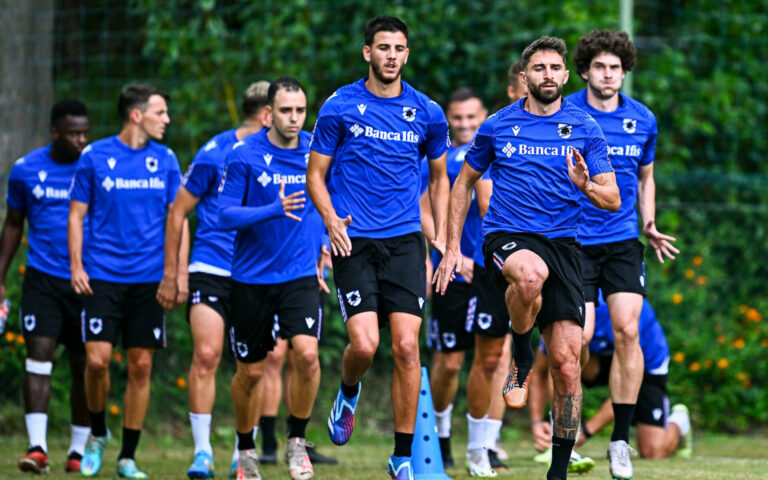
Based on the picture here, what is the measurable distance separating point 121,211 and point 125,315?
754 millimetres

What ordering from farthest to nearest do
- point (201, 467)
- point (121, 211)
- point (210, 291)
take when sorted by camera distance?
point (121, 211), point (210, 291), point (201, 467)

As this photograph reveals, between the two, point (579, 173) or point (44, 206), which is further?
point (44, 206)

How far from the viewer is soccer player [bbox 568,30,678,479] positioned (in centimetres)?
748

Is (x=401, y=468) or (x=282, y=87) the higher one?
(x=282, y=87)

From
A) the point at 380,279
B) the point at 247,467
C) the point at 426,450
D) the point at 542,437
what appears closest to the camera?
the point at 380,279

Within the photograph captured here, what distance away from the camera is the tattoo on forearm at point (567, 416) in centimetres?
641

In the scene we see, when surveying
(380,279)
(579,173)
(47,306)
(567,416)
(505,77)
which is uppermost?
(505,77)

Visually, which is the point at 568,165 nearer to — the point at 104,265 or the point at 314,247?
the point at 314,247

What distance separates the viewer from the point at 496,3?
1219 cm

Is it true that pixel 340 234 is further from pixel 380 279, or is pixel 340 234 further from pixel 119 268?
pixel 119 268

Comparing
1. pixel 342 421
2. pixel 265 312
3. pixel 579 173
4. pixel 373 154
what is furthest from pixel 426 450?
pixel 579 173

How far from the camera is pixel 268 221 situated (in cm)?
757

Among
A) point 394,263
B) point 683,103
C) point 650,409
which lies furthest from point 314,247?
point 683,103

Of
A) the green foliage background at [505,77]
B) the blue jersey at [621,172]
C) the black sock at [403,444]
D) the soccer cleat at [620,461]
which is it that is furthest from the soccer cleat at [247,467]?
the green foliage background at [505,77]
